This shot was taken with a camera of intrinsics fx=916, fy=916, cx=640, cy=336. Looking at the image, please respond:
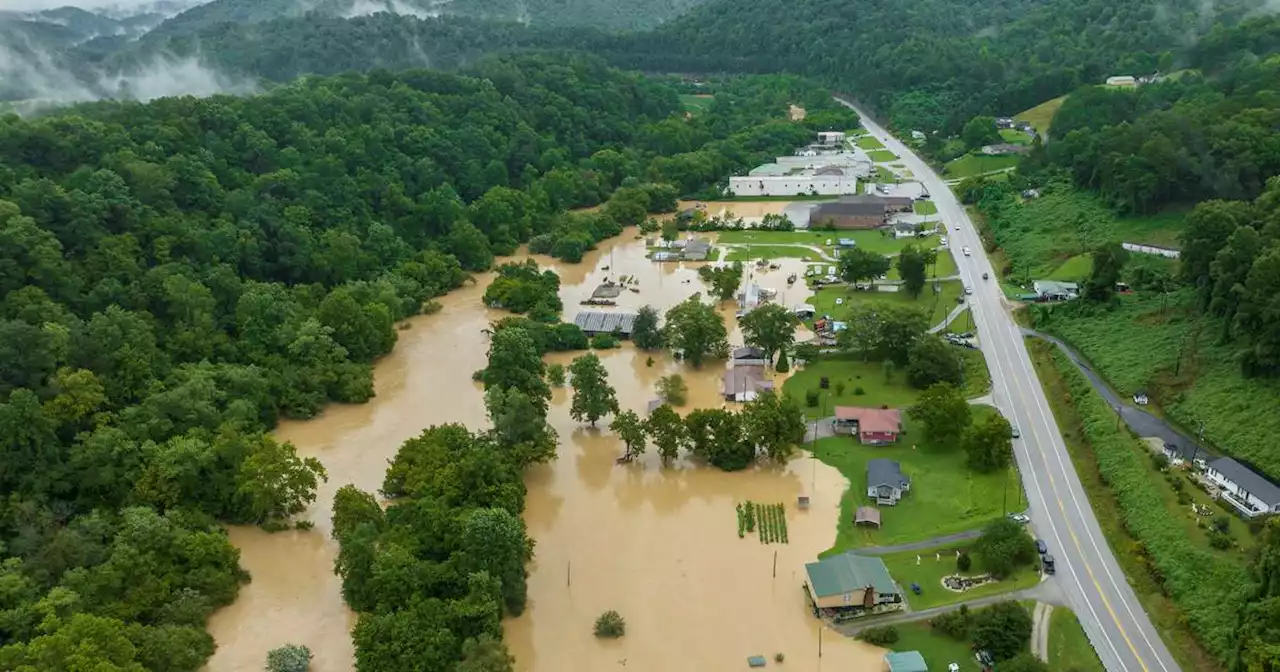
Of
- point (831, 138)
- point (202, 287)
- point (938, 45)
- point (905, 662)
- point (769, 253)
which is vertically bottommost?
point (769, 253)

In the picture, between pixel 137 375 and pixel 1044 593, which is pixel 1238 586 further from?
pixel 137 375

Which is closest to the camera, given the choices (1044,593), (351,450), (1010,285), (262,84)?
(1044,593)

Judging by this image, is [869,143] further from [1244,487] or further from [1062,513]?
[1244,487]

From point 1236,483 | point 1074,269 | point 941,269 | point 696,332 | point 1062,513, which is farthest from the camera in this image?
point 941,269

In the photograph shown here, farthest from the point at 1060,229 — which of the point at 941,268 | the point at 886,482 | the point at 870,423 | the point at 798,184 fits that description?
the point at 886,482

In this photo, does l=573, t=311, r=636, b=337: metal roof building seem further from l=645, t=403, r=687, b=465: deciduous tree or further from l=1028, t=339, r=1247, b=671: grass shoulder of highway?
l=1028, t=339, r=1247, b=671: grass shoulder of highway

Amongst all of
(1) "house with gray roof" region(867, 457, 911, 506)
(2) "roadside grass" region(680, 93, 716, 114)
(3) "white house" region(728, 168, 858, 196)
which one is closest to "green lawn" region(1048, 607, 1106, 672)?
(1) "house with gray roof" region(867, 457, 911, 506)

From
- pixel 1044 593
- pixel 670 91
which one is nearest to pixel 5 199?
pixel 1044 593

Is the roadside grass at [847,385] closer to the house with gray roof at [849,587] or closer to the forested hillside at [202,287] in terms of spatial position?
the house with gray roof at [849,587]
